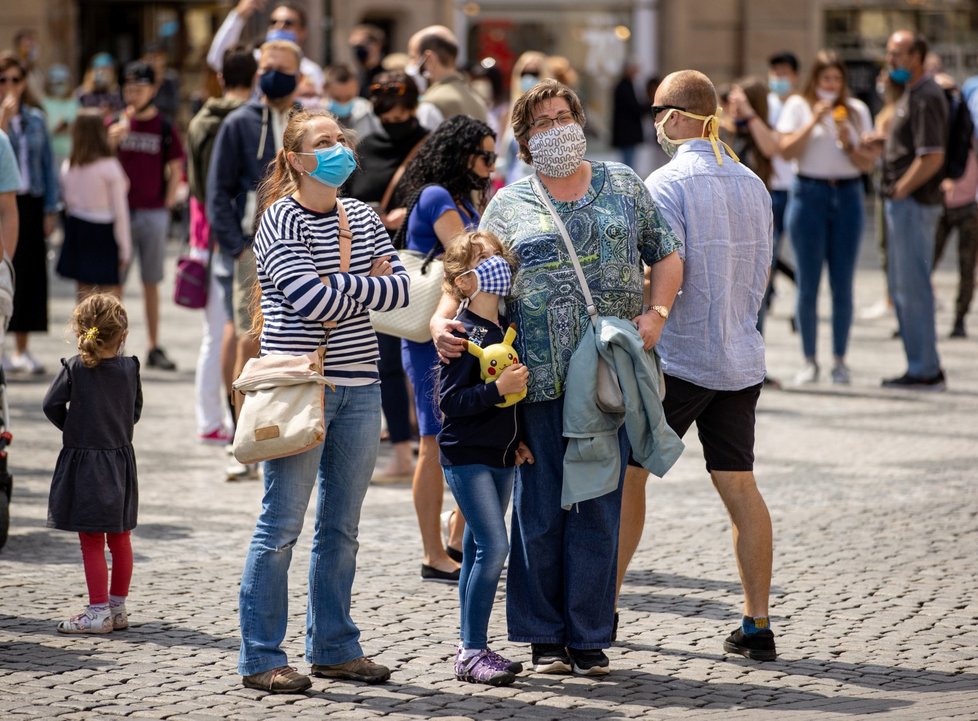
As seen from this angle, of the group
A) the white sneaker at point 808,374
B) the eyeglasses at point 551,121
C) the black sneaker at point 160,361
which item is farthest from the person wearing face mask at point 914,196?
the eyeglasses at point 551,121

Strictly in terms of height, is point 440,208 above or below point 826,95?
below

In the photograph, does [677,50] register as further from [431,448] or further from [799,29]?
[431,448]

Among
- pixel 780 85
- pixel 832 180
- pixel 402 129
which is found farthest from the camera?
pixel 780 85

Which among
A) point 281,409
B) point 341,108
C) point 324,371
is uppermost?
point 341,108

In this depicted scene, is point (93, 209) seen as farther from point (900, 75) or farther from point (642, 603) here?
point (642, 603)

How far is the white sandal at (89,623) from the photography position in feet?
19.7

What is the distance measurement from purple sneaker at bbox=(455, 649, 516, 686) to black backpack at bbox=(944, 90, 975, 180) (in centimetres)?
743

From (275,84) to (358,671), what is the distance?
424cm

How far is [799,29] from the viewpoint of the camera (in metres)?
27.7

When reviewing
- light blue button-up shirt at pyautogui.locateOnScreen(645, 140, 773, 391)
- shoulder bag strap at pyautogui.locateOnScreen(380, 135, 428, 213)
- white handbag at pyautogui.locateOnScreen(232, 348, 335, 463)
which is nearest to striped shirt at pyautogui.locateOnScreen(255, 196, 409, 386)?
white handbag at pyautogui.locateOnScreen(232, 348, 335, 463)

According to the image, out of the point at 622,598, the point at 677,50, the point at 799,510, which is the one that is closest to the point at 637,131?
the point at 677,50

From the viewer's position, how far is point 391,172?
8.65m

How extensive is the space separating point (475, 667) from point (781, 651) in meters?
1.19

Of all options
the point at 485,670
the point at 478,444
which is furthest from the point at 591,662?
the point at 478,444
